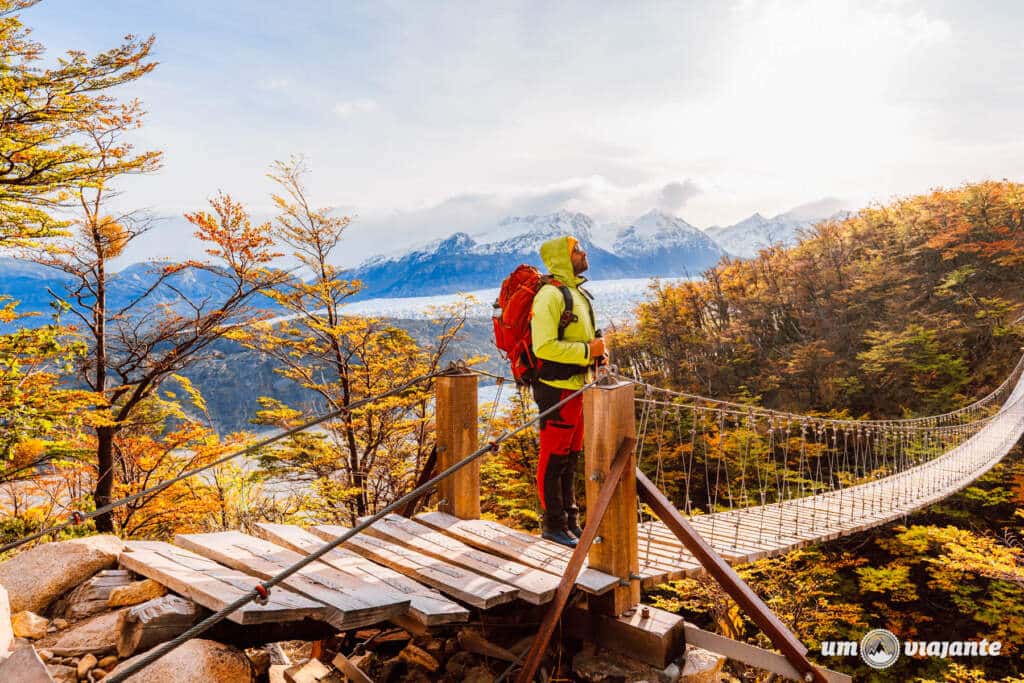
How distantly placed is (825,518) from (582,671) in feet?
9.94

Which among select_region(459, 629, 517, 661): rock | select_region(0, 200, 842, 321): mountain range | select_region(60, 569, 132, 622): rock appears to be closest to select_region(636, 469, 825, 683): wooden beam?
select_region(459, 629, 517, 661): rock

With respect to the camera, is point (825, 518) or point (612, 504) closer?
point (612, 504)

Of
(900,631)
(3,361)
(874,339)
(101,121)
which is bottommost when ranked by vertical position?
(900,631)

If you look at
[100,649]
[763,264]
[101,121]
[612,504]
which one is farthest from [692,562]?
[763,264]

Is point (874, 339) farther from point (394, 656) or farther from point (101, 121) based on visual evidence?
point (101, 121)

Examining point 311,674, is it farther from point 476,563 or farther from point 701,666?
point 701,666

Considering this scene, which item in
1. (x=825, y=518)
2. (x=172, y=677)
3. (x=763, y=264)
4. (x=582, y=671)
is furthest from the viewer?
(x=763, y=264)

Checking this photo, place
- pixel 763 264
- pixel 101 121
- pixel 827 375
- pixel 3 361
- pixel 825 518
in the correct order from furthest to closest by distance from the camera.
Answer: pixel 763 264
pixel 827 375
pixel 101 121
pixel 3 361
pixel 825 518

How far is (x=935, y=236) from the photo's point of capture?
1430 centimetres

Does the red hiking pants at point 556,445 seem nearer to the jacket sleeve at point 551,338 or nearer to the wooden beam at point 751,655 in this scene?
the jacket sleeve at point 551,338

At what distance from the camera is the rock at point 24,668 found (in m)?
1.59

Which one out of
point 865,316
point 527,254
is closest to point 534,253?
point 527,254

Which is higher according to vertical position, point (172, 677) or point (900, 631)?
point (172, 677)

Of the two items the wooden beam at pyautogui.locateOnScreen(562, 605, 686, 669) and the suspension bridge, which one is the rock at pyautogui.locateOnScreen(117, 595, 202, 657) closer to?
the suspension bridge
